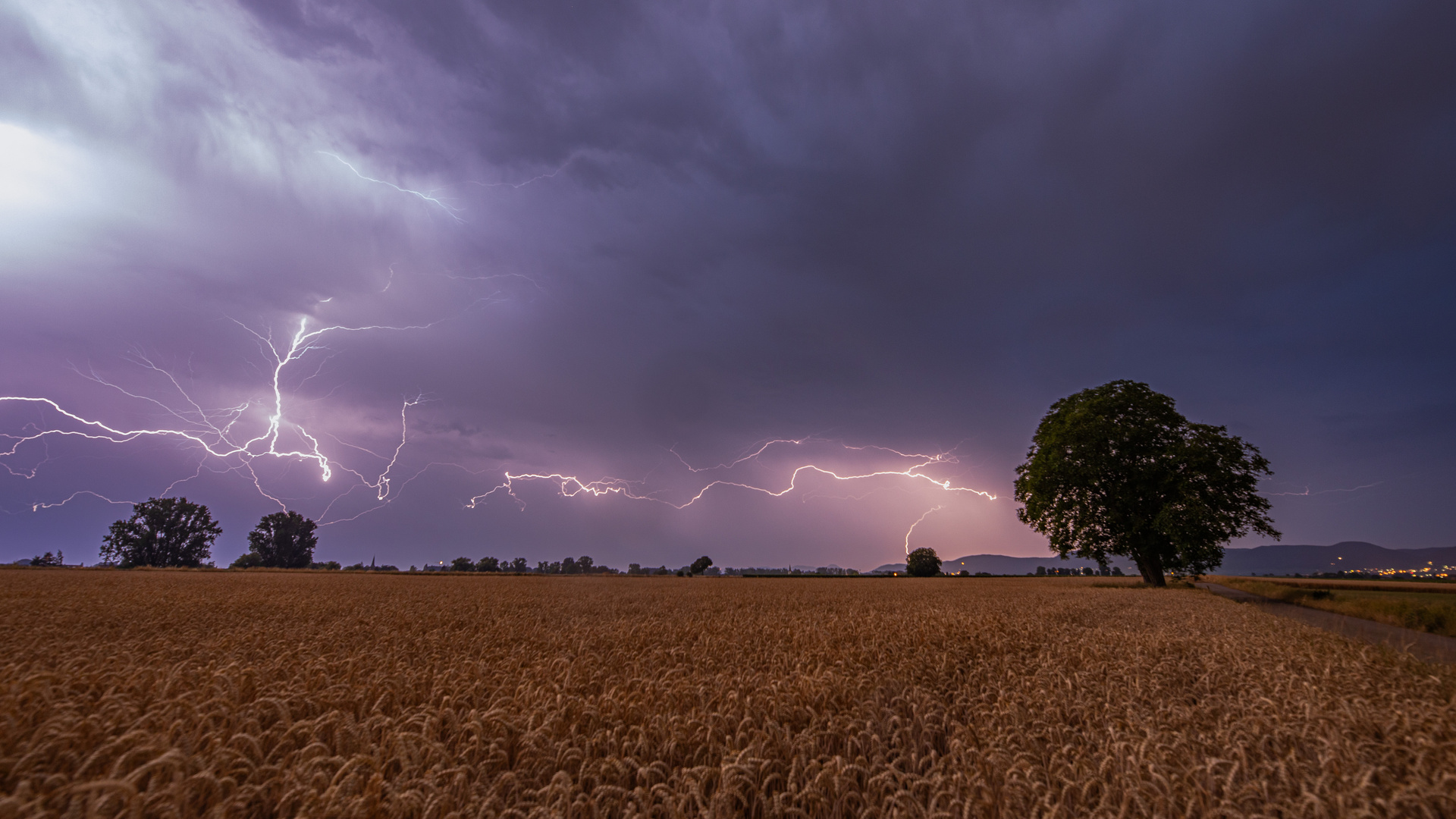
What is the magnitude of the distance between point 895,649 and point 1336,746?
213 inches

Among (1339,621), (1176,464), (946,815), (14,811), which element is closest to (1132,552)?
(1176,464)

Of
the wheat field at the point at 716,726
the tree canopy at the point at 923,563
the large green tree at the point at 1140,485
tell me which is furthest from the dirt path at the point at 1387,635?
the tree canopy at the point at 923,563

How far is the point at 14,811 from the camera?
3.01 meters

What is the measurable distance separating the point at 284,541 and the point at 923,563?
12732 centimetres

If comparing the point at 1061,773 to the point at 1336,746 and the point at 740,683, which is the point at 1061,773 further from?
the point at 740,683

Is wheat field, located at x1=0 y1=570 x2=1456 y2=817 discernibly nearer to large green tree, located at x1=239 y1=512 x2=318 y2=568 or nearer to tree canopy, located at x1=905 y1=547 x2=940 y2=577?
tree canopy, located at x1=905 y1=547 x2=940 y2=577

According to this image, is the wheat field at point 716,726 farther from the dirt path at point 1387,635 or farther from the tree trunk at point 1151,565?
Result: the tree trunk at point 1151,565

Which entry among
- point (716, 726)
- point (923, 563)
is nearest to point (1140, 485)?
point (716, 726)

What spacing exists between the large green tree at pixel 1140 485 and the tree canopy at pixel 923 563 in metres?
57.3

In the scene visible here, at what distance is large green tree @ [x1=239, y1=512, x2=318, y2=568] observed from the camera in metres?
107

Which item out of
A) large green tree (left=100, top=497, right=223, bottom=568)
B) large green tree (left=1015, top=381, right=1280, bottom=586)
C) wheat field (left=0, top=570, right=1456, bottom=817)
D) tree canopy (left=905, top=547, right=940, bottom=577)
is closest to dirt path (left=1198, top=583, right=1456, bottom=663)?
wheat field (left=0, top=570, right=1456, bottom=817)

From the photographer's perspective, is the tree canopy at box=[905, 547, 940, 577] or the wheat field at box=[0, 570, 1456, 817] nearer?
the wheat field at box=[0, 570, 1456, 817]

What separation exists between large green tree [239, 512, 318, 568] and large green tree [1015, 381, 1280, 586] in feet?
434

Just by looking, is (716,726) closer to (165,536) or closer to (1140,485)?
(1140,485)
